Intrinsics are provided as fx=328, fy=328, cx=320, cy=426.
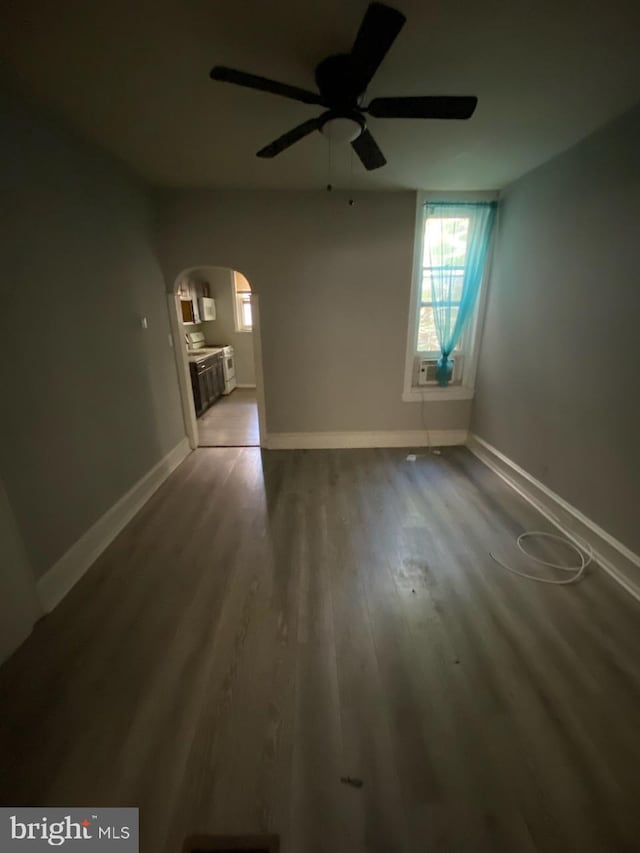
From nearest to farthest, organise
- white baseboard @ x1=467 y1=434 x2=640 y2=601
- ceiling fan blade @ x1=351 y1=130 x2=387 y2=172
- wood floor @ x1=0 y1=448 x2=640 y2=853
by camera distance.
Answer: wood floor @ x1=0 y1=448 x2=640 y2=853 < ceiling fan blade @ x1=351 y1=130 x2=387 y2=172 < white baseboard @ x1=467 y1=434 x2=640 y2=601

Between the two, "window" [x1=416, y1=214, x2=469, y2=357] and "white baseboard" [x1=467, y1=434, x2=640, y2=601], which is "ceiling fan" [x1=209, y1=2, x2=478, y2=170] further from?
"white baseboard" [x1=467, y1=434, x2=640, y2=601]

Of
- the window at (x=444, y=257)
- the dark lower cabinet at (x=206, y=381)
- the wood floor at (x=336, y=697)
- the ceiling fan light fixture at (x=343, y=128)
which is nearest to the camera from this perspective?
the wood floor at (x=336, y=697)

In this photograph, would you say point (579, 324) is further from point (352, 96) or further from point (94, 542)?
point (94, 542)

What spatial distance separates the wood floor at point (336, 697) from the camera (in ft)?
3.38

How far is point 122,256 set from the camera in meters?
2.58

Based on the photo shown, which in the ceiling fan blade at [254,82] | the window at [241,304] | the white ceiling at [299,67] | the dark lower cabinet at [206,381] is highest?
the white ceiling at [299,67]

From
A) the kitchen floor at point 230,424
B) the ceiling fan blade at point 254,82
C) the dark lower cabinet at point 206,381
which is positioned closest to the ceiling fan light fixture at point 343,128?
the ceiling fan blade at point 254,82

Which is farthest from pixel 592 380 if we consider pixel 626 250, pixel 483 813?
pixel 483 813

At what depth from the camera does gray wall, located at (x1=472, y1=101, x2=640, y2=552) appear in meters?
1.93

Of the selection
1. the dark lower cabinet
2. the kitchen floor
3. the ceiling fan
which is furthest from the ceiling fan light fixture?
the dark lower cabinet

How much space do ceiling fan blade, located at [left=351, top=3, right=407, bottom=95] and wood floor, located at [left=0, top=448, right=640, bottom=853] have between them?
2407 millimetres

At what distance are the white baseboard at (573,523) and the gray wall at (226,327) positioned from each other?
4765mm

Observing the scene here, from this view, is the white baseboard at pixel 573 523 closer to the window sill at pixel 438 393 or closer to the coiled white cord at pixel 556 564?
the coiled white cord at pixel 556 564

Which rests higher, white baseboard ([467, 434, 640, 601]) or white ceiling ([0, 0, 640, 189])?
white ceiling ([0, 0, 640, 189])
